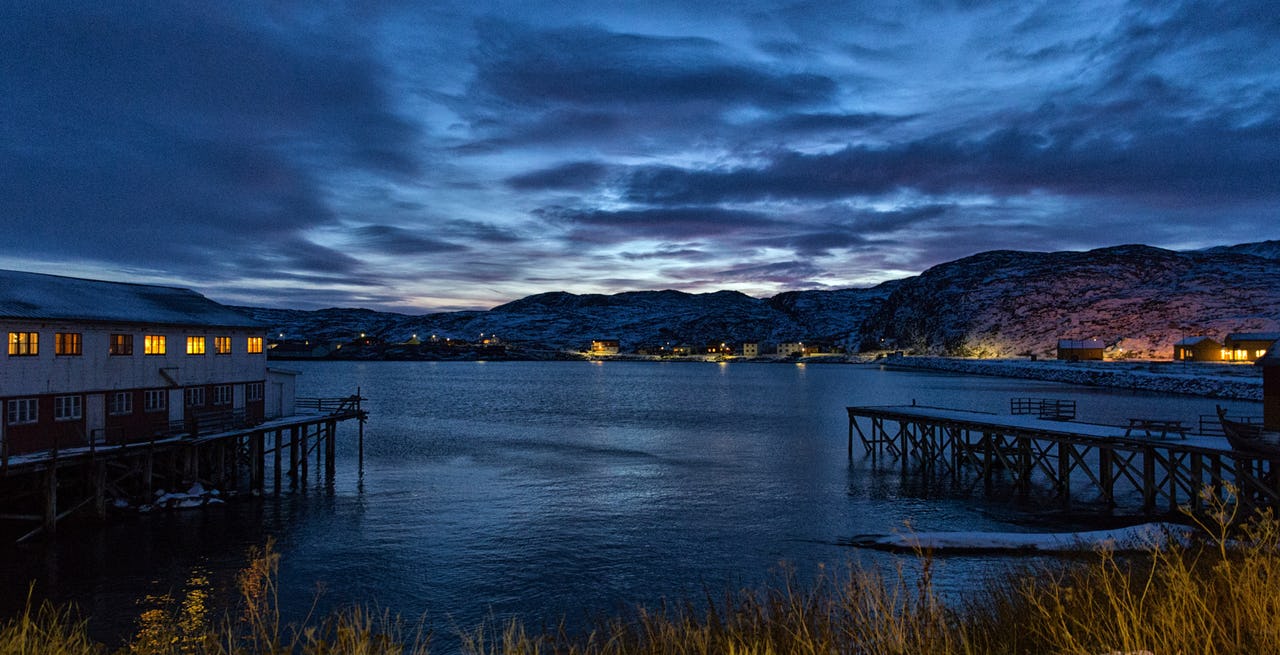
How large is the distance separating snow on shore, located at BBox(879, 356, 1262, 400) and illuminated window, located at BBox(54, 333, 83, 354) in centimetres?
11600

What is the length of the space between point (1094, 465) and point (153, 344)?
175 ft

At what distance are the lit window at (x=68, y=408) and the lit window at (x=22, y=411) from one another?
0.81m

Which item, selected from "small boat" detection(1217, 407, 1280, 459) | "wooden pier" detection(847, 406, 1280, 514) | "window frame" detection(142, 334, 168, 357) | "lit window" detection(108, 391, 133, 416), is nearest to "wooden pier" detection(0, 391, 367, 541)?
"lit window" detection(108, 391, 133, 416)

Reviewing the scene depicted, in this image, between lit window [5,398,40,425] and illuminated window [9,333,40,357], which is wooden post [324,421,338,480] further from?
illuminated window [9,333,40,357]

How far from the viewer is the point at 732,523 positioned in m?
32.9

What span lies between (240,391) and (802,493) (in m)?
31.9

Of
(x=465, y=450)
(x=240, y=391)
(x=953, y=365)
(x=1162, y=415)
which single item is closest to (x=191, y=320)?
(x=240, y=391)

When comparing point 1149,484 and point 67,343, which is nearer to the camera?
point 67,343

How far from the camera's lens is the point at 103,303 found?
34.8m

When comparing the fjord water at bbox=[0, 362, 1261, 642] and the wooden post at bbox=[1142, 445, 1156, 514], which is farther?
the wooden post at bbox=[1142, 445, 1156, 514]

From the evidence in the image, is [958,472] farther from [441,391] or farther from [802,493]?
[441,391]

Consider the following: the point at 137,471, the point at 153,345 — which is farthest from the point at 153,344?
the point at 137,471

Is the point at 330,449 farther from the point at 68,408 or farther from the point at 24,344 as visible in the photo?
the point at 24,344

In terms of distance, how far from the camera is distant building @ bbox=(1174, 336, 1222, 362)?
131500mm
